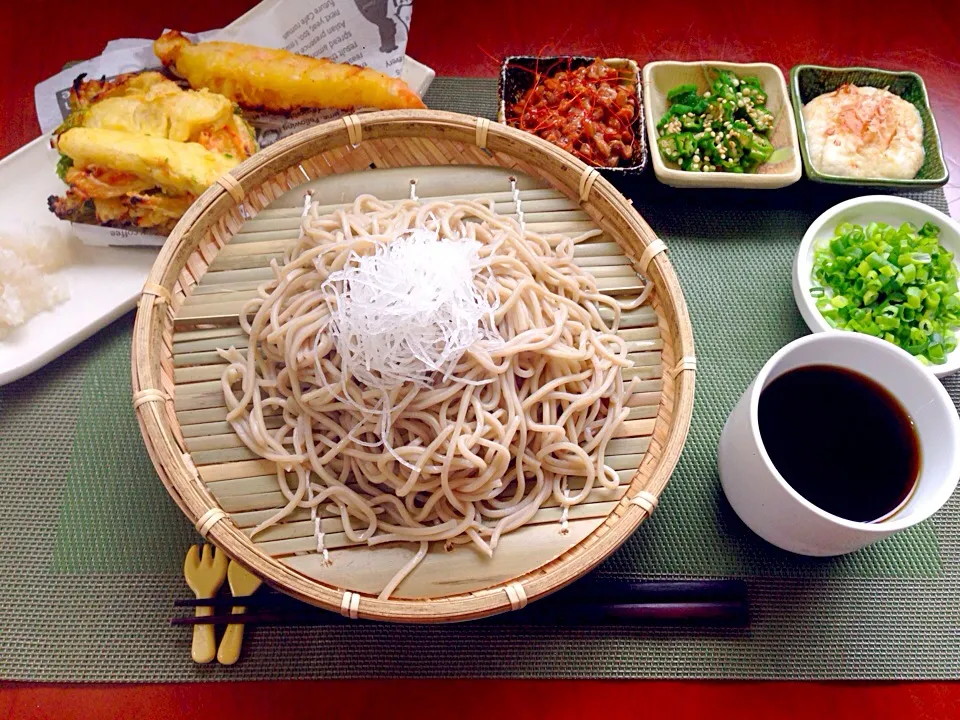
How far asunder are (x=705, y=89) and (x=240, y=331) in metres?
1.84

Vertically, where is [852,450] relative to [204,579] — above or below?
above

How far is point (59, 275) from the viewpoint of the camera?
6.93ft

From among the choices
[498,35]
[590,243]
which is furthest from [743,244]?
[498,35]

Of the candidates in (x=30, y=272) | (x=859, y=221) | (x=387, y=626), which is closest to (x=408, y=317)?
(x=387, y=626)

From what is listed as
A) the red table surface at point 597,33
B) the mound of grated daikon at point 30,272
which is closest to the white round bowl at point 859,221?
the red table surface at point 597,33

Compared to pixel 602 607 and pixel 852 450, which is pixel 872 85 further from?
pixel 602 607

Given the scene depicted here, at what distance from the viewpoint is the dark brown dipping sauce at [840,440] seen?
158 cm

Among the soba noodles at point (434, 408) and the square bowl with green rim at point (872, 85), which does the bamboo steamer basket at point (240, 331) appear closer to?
the soba noodles at point (434, 408)

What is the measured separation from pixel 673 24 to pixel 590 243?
4.55 ft

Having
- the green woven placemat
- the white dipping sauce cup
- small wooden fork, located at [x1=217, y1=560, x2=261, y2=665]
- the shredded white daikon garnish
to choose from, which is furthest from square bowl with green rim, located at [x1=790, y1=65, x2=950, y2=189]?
small wooden fork, located at [x1=217, y1=560, x2=261, y2=665]

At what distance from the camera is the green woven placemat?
1669mm

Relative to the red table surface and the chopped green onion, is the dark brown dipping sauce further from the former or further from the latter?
the red table surface

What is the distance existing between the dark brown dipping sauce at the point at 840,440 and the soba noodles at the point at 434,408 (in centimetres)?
39

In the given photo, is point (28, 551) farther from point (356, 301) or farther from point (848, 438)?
point (848, 438)
